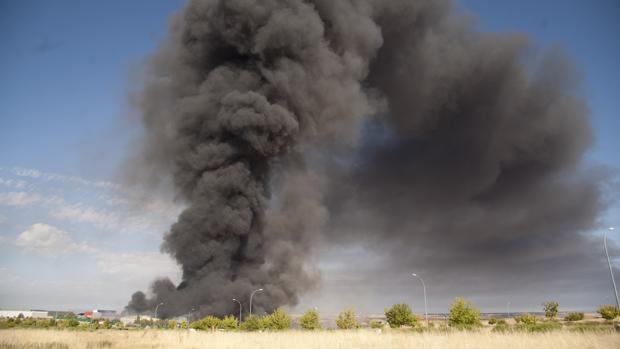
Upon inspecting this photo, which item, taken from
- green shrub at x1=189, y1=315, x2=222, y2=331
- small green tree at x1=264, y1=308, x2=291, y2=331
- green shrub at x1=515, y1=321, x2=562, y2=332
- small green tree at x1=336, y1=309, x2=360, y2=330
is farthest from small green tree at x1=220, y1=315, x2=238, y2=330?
green shrub at x1=515, y1=321, x2=562, y2=332

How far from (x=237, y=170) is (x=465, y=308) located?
79.6ft

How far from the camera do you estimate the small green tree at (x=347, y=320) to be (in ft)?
154

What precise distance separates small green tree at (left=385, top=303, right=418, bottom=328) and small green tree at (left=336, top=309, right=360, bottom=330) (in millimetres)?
3878

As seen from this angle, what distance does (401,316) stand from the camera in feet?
148

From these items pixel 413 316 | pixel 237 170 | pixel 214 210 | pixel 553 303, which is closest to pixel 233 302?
pixel 214 210

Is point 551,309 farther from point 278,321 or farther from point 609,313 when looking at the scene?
point 278,321

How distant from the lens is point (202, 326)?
3250 cm

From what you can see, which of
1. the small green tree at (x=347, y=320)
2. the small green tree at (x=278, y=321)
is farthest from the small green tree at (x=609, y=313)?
the small green tree at (x=278, y=321)

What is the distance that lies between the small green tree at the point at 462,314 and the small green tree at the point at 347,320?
37.1 ft

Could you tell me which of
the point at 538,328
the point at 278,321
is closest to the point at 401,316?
the point at 278,321

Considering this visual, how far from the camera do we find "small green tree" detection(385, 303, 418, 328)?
146ft

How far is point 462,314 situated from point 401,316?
7944mm

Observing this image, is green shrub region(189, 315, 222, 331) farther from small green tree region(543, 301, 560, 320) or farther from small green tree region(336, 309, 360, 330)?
small green tree region(543, 301, 560, 320)

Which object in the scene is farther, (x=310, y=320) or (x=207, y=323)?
(x=310, y=320)
